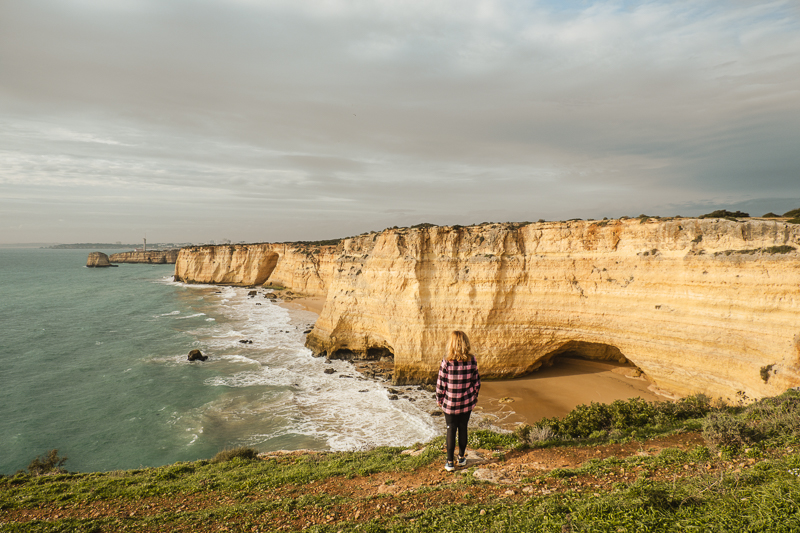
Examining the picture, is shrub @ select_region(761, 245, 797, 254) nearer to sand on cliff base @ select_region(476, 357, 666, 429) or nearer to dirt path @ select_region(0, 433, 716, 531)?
sand on cliff base @ select_region(476, 357, 666, 429)

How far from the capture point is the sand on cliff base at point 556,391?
16328 millimetres

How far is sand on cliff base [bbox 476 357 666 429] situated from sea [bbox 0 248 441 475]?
3.37 metres

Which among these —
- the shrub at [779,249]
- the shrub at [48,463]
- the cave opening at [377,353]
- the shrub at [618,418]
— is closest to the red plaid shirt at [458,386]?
the shrub at [618,418]

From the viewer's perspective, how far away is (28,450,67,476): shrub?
522 inches

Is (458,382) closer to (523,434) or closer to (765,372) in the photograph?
(523,434)

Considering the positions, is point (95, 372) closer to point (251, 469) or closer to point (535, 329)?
point (251, 469)

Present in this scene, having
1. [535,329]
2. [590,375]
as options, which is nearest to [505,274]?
[535,329]

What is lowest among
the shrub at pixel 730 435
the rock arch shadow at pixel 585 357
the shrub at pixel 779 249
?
the rock arch shadow at pixel 585 357

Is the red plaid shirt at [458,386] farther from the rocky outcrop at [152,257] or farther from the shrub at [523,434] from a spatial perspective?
the rocky outcrop at [152,257]

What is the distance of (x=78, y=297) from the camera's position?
5375cm

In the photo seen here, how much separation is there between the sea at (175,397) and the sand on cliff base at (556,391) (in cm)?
337

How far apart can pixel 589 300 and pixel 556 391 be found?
5040 millimetres

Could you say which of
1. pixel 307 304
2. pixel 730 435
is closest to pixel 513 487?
pixel 730 435

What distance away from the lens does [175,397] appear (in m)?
19.9
